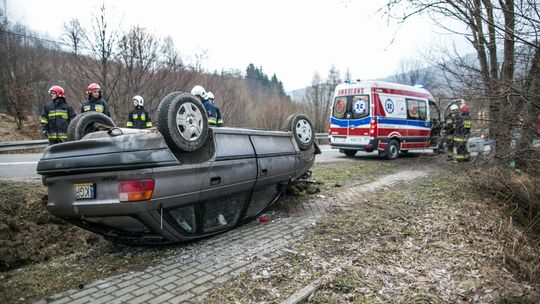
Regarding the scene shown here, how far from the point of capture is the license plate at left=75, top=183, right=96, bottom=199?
2.87 metres

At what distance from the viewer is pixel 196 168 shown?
331cm

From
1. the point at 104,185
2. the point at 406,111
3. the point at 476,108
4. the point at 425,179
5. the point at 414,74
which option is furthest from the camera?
the point at 414,74

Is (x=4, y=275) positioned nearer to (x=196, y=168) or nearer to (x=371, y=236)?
(x=196, y=168)

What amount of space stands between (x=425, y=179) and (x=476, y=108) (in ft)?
8.99

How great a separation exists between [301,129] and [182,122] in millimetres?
2593

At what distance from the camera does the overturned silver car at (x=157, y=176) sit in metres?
2.85

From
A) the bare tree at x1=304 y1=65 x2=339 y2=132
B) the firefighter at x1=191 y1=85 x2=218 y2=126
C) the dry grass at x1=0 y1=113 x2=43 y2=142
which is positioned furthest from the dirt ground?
the bare tree at x1=304 y1=65 x2=339 y2=132

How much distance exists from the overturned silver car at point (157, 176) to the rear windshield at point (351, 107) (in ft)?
24.0

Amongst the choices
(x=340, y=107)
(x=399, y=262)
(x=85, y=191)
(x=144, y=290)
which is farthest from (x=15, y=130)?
(x=399, y=262)

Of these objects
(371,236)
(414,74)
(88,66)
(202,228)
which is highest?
(414,74)

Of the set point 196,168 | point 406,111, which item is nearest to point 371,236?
point 196,168

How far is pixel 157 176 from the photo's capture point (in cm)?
295

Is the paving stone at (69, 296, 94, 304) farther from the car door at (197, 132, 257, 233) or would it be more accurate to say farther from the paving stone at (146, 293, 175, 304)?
the car door at (197, 132, 257, 233)

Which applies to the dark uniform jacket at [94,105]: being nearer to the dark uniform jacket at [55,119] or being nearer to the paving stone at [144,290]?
the dark uniform jacket at [55,119]
